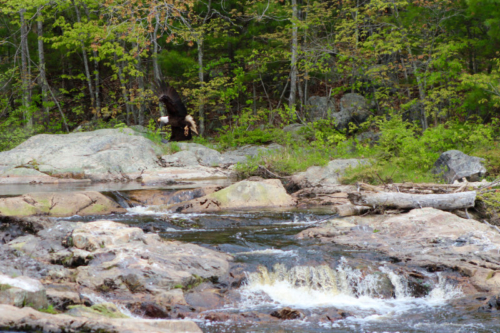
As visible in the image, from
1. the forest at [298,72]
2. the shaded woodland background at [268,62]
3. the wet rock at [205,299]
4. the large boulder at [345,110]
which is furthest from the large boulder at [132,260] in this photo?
the large boulder at [345,110]

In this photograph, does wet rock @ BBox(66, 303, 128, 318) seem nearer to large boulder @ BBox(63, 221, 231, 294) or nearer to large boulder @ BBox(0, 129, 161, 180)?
large boulder @ BBox(63, 221, 231, 294)

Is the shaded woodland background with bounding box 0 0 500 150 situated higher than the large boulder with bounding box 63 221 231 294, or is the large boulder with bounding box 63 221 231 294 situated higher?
the shaded woodland background with bounding box 0 0 500 150

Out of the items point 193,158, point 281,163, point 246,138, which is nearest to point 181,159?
point 193,158

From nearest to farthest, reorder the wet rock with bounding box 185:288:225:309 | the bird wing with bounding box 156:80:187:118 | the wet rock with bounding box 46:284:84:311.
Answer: the wet rock with bounding box 46:284:84:311, the wet rock with bounding box 185:288:225:309, the bird wing with bounding box 156:80:187:118

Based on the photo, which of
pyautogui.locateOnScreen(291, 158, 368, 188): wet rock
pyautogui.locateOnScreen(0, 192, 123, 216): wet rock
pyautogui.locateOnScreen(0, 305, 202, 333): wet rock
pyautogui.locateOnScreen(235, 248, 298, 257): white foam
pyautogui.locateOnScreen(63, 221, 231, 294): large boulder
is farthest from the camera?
pyautogui.locateOnScreen(291, 158, 368, 188): wet rock

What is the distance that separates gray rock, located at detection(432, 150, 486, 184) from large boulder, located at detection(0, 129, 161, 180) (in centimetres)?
844

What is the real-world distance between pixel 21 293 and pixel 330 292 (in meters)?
3.20

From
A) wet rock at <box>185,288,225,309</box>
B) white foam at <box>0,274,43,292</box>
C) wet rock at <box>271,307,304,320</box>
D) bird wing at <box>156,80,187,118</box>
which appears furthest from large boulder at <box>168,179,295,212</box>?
white foam at <box>0,274,43,292</box>

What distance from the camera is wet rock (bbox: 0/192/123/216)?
27.4 ft

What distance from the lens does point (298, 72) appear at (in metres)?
20.2

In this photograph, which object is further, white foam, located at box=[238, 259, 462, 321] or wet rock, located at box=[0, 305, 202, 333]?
white foam, located at box=[238, 259, 462, 321]

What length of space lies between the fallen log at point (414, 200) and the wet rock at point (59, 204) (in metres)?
4.87

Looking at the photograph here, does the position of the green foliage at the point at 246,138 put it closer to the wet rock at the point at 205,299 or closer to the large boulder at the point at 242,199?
the large boulder at the point at 242,199

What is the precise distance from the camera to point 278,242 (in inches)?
265
